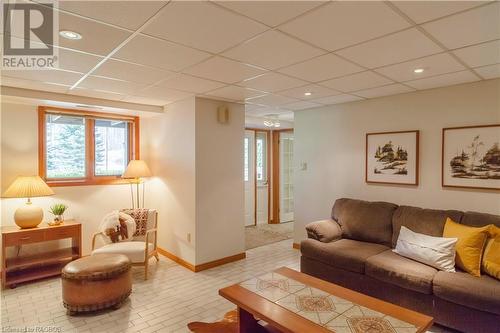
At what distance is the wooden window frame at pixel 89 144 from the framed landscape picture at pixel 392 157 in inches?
148

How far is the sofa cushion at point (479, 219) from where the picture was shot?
8.97 feet

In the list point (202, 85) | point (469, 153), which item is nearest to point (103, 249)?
point (202, 85)

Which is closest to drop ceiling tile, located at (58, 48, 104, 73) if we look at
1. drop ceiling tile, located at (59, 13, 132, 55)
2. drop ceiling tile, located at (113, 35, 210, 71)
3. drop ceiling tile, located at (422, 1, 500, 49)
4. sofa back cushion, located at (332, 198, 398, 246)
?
drop ceiling tile, located at (59, 13, 132, 55)

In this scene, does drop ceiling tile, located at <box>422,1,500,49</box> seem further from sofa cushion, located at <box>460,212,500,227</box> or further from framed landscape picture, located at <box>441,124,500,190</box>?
sofa cushion, located at <box>460,212,500,227</box>

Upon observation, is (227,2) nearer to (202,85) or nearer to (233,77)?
(233,77)

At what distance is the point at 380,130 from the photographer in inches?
153

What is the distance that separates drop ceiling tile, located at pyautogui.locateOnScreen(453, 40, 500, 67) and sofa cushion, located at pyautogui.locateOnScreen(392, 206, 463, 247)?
1.50 metres

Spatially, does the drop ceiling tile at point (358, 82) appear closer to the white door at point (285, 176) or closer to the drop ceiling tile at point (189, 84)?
the drop ceiling tile at point (189, 84)

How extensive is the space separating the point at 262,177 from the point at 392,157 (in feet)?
11.6

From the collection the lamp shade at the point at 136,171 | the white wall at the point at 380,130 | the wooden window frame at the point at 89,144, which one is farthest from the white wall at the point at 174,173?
the white wall at the point at 380,130

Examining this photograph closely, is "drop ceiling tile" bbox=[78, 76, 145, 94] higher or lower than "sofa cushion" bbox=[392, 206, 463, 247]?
higher

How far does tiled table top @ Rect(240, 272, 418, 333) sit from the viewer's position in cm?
177

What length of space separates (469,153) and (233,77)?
8.82 ft
